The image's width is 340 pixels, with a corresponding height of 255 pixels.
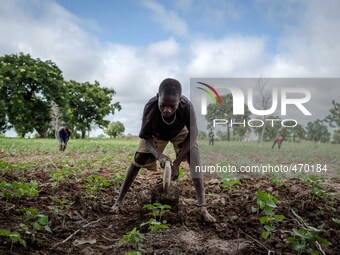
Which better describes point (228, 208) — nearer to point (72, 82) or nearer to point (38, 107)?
point (38, 107)

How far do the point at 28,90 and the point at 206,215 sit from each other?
114 ft

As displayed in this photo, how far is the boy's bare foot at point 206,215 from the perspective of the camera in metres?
3.38

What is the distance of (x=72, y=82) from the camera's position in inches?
1663

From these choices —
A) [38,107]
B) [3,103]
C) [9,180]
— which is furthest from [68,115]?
[9,180]

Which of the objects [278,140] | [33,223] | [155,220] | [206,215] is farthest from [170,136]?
[278,140]

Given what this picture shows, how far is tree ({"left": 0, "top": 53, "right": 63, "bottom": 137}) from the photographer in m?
32.1

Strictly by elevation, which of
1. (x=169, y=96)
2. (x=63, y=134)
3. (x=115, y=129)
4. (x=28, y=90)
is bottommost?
(x=63, y=134)

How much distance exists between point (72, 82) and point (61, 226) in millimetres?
41055

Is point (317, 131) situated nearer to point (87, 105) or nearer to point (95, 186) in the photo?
point (95, 186)

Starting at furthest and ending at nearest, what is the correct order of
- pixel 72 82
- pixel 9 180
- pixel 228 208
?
1. pixel 72 82
2. pixel 9 180
3. pixel 228 208

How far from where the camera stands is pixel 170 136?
3686 millimetres

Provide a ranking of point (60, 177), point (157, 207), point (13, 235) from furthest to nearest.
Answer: point (60, 177)
point (157, 207)
point (13, 235)

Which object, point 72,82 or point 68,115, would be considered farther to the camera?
point 72,82

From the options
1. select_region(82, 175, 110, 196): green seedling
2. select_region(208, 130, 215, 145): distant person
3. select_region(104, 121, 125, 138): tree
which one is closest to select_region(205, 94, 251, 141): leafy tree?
select_region(208, 130, 215, 145): distant person
